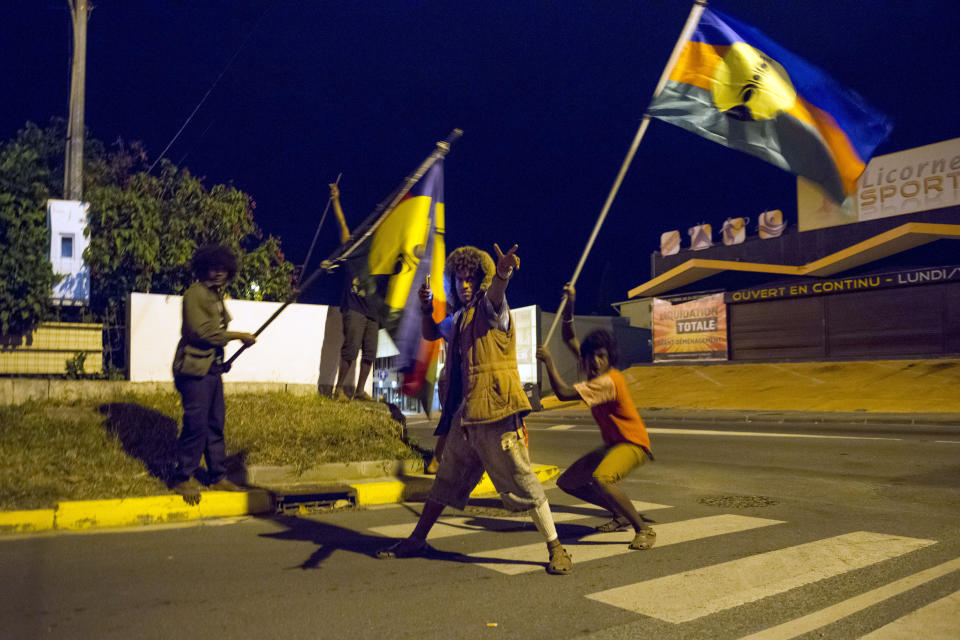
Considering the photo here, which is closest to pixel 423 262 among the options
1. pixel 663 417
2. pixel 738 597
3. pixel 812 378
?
pixel 738 597

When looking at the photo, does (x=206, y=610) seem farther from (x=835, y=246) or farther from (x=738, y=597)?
(x=835, y=246)

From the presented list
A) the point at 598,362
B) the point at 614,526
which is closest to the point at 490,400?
the point at 598,362

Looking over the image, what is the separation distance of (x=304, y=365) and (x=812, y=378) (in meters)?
22.4

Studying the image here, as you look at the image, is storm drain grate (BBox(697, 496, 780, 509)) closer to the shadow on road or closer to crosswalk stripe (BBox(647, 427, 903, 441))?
the shadow on road

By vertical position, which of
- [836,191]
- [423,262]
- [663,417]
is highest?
[836,191]

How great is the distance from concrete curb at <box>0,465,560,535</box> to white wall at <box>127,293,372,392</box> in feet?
11.7

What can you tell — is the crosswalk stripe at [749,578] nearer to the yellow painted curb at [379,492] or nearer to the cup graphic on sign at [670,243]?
the yellow painted curb at [379,492]

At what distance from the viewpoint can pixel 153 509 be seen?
6.11 m

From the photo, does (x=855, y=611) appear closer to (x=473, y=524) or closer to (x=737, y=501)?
(x=473, y=524)

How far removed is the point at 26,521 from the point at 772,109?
6702mm

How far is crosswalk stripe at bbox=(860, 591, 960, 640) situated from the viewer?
3.26m

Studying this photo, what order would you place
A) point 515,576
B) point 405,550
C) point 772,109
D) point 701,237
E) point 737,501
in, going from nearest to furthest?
point 515,576
point 405,550
point 772,109
point 737,501
point 701,237

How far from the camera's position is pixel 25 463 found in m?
6.62

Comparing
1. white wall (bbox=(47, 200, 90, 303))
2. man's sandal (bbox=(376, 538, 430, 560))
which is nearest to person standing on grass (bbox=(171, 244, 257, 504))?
man's sandal (bbox=(376, 538, 430, 560))
